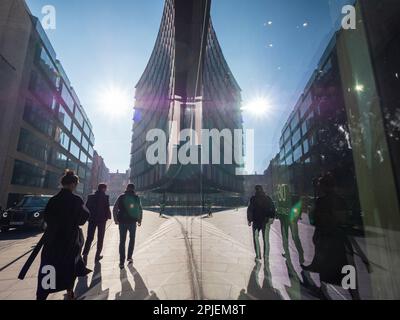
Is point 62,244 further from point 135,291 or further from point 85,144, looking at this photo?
point 85,144

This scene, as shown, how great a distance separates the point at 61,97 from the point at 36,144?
9473mm

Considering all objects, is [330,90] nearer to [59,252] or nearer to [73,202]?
[73,202]

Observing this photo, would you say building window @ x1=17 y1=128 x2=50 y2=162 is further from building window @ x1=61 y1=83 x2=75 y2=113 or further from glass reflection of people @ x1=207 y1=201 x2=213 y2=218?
glass reflection of people @ x1=207 y1=201 x2=213 y2=218

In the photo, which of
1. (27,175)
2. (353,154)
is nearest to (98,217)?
(353,154)

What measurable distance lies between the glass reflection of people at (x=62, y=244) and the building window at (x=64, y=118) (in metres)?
30.2

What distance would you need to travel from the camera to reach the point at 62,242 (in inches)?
92.2

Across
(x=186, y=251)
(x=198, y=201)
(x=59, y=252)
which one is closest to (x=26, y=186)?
(x=198, y=201)

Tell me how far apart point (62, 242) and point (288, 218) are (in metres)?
3.43

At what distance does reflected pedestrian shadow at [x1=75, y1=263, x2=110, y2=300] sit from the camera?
2.69 metres

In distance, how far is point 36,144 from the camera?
2098 centimetres

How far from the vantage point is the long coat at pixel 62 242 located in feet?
7.43

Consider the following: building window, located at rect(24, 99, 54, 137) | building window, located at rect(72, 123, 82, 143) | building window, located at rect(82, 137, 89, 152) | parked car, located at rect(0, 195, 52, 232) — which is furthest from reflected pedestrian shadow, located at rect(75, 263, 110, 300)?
building window, located at rect(82, 137, 89, 152)
